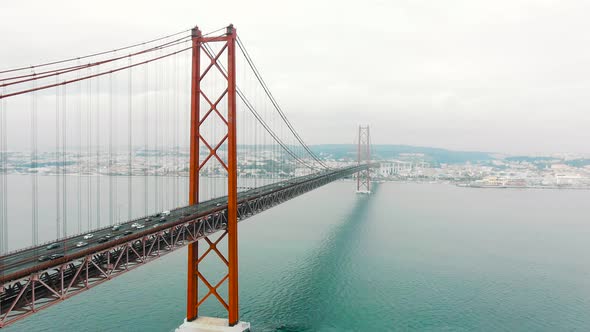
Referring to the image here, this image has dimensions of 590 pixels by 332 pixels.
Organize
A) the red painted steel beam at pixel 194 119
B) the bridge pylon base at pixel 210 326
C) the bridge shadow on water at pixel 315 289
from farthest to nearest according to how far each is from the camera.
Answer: the bridge shadow on water at pixel 315 289
the bridge pylon base at pixel 210 326
the red painted steel beam at pixel 194 119

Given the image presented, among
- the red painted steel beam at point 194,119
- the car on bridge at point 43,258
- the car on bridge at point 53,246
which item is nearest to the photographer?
the car on bridge at point 43,258

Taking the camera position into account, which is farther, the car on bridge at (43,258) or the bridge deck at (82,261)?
the car on bridge at (43,258)

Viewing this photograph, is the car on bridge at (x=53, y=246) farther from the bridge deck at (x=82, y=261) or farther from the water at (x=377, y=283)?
the water at (x=377, y=283)

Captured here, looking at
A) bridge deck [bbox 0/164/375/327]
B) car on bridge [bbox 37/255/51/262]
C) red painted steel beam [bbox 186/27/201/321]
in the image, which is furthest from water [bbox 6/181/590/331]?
car on bridge [bbox 37/255/51/262]

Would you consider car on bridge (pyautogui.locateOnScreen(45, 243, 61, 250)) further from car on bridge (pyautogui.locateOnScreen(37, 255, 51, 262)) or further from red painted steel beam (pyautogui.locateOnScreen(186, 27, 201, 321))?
red painted steel beam (pyautogui.locateOnScreen(186, 27, 201, 321))

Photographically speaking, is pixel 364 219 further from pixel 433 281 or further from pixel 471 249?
pixel 433 281

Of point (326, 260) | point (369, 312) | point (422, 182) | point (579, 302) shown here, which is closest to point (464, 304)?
point (369, 312)

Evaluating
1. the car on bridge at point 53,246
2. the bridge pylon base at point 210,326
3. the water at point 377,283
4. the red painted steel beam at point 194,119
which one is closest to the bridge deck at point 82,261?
the car on bridge at point 53,246
